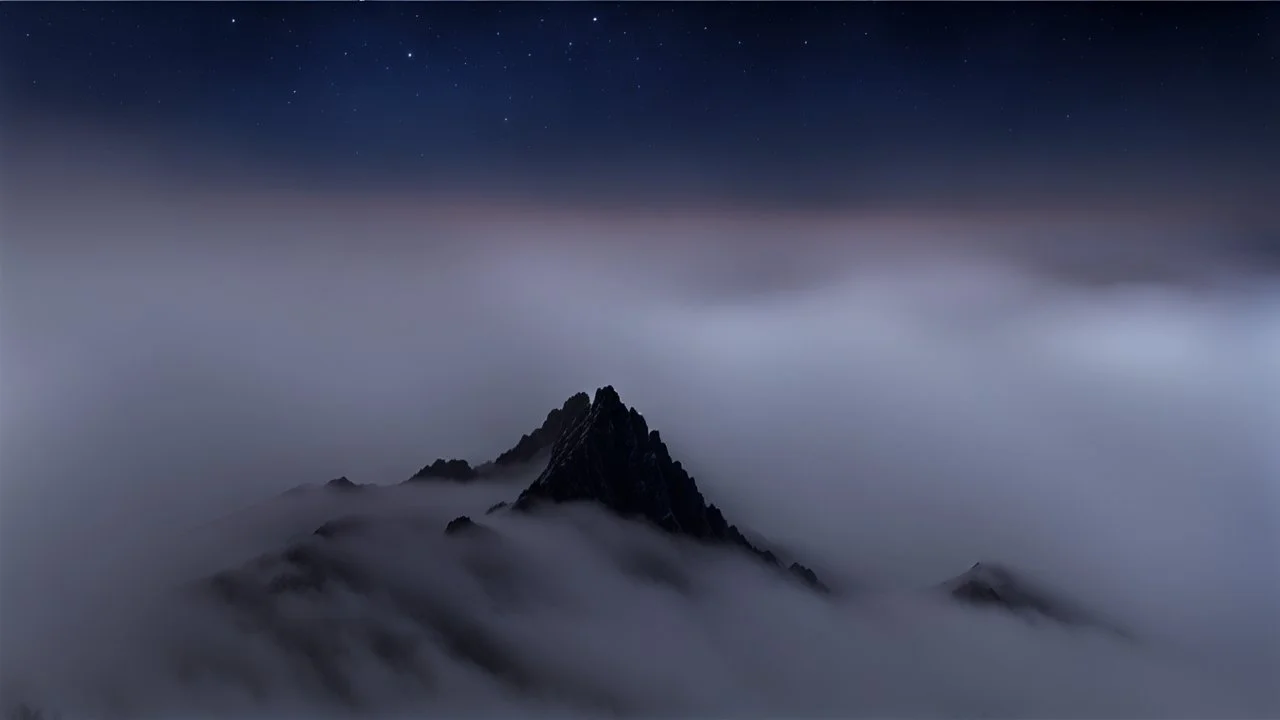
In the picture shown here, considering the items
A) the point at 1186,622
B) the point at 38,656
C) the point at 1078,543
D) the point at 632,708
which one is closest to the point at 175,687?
the point at 38,656

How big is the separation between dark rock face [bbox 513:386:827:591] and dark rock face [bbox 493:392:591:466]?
20034 millimetres

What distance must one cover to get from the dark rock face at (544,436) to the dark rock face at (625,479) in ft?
65.7

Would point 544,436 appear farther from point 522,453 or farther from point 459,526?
point 459,526

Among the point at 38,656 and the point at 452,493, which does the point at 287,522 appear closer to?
the point at 452,493

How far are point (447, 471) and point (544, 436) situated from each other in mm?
15760

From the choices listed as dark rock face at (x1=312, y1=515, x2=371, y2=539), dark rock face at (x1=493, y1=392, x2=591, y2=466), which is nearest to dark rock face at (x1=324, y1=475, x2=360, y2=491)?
dark rock face at (x1=312, y1=515, x2=371, y2=539)

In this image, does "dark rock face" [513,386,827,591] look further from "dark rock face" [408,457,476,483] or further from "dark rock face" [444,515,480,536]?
"dark rock face" [408,457,476,483]

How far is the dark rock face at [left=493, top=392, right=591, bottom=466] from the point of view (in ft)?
241

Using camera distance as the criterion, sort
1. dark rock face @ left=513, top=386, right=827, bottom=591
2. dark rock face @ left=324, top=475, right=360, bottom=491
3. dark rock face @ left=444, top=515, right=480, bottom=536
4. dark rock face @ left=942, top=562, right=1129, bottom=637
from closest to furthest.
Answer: dark rock face @ left=444, top=515, right=480, bottom=536
dark rock face @ left=324, top=475, right=360, bottom=491
dark rock face @ left=513, top=386, right=827, bottom=591
dark rock face @ left=942, top=562, right=1129, bottom=637

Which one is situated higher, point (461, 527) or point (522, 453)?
point (522, 453)

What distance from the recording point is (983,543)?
7412 centimetres

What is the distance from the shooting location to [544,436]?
257 feet

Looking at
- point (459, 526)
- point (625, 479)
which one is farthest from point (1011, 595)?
point (459, 526)

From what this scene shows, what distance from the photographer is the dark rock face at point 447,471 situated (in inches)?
2515
